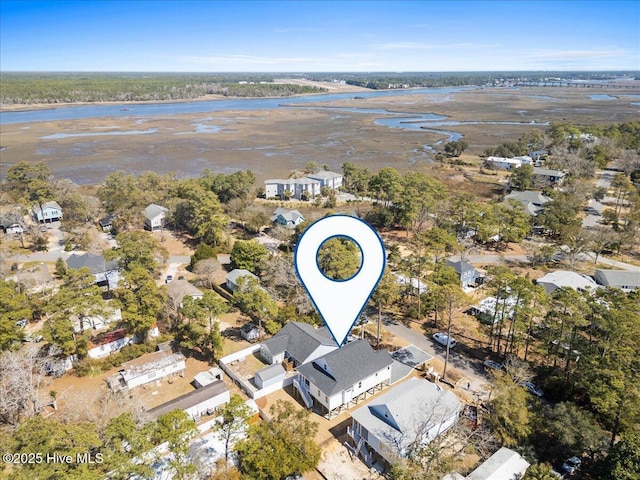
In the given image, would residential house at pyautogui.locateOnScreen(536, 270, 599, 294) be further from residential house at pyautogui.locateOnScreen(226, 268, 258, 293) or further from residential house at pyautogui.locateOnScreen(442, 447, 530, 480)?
residential house at pyautogui.locateOnScreen(226, 268, 258, 293)

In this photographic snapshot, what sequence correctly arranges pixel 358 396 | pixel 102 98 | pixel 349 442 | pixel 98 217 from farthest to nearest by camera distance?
pixel 102 98 < pixel 98 217 < pixel 358 396 < pixel 349 442

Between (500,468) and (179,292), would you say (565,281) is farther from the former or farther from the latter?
(179,292)

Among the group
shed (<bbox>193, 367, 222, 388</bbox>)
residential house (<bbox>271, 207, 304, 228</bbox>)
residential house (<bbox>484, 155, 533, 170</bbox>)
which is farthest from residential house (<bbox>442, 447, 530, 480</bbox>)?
residential house (<bbox>484, 155, 533, 170</bbox>)

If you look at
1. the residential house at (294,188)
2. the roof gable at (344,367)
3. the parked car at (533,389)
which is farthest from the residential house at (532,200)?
the roof gable at (344,367)

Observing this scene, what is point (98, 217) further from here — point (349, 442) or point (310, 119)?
point (310, 119)

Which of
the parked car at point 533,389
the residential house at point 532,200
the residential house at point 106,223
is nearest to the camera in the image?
the parked car at point 533,389

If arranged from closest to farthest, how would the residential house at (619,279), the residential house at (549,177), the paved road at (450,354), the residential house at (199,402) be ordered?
1. the residential house at (199,402)
2. the paved road at (450,354)
3. the residential house at (619,279)
4. the residential house at (549,177)

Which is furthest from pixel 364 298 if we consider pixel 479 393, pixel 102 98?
pixel 102 98

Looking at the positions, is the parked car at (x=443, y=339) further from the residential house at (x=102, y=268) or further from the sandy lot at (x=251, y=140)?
the sandy lot at (x=251, y=140)
